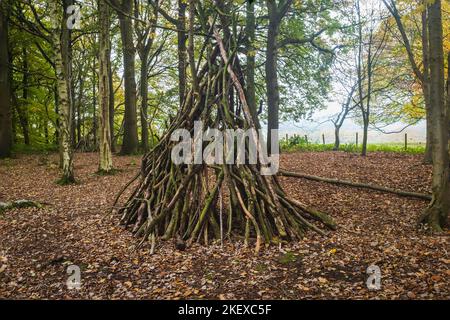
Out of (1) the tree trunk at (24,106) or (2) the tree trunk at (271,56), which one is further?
(1) the tree trunk at (24,106)

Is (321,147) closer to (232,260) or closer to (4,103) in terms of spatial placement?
(4,103)

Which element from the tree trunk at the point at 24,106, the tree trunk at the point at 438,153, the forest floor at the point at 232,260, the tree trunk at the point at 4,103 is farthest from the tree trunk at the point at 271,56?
the tree trunk at the point at 24,106

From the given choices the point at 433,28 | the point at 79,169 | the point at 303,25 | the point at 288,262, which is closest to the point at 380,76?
the point at 303,25

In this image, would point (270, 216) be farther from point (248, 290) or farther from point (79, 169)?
point (79, 169)

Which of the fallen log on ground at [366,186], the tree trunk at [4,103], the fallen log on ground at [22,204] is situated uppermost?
the tree trunk at [4,103]

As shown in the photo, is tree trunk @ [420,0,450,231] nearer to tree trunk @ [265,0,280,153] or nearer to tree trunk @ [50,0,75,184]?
tree trunk @ [265,0,280,153]

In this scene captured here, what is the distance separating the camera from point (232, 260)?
185 inches

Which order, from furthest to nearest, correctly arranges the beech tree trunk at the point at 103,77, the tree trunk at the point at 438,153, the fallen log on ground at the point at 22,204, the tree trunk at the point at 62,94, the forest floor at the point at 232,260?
the beech tree trunk at the point at 103,77 < the tree trunk at the point at 62,94 < the fallen log on ground at the point at 22,204 < the tree trunk at the point at 438,153 < the forest floor at the point at 232,260

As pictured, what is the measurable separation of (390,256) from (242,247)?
76.0 inches

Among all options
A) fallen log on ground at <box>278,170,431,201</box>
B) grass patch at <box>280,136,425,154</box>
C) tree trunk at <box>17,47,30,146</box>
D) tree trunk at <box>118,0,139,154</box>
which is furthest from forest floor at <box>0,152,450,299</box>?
tree trunk at <box>17,47,30,146</box>

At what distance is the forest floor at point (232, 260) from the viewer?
12.9 feet

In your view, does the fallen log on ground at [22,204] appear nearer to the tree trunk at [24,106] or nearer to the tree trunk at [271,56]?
the tree trunk at [271,56]

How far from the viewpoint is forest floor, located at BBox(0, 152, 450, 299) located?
12.9ft

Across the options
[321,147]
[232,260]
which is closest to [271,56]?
[232,260]
